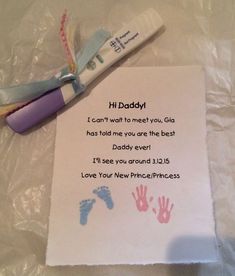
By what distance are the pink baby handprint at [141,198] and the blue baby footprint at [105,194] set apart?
0.03 metres

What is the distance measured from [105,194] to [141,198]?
4 centimetres

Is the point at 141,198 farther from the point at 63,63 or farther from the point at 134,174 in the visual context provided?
the point at 63,63

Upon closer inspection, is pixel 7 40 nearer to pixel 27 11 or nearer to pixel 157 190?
pixel 27 11

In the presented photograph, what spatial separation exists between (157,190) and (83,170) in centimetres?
8

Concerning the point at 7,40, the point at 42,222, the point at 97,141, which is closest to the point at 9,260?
the point at 42,222

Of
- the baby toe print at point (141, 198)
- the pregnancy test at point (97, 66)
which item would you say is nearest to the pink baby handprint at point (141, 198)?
the baby toe print at point (141, 198)

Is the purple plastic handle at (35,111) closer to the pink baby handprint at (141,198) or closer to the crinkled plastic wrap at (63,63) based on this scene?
the crinkled plastic wrap at (63,63)

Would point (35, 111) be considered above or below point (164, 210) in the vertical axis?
above

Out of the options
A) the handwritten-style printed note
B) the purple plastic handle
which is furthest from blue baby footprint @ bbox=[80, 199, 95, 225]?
the purple plastic handle

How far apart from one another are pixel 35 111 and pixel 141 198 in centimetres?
15

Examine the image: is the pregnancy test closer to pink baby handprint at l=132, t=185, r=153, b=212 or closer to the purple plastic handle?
the purple plastic handle

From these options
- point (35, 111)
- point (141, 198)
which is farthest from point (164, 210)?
point (35, 111)

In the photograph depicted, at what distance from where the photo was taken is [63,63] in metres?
0.42

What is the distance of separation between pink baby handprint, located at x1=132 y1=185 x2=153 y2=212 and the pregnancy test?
126 millimetres
